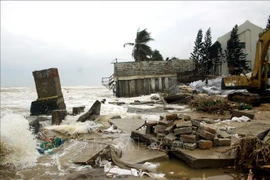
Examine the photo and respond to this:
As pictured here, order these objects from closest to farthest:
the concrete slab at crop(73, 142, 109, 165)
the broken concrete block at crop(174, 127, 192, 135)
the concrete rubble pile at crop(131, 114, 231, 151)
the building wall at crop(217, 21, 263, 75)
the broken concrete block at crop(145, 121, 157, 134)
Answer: the concrete slab at crop(73, 142, 109, 165)
the concrete rubble pile at crop(131, 114, 231, 151)
the broken concrete block at crop(174, 127, 192, 135)
the broken concrete block at crop(145, 121, 157, 134)
the building wall at crop(217, 21, 263, 75)

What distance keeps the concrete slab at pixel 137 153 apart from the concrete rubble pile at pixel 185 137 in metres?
0.22

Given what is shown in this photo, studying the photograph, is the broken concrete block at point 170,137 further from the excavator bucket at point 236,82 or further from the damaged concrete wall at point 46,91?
the excavator bucket at point 236,82

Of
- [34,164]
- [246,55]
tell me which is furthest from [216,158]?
[246,55]

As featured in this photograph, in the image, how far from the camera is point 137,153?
16.6 ft

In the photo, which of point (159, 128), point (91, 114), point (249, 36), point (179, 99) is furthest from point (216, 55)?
point (159, 128)

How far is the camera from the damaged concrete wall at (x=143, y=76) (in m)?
25.3

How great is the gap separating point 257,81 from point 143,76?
13991mm

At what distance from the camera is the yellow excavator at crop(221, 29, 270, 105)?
482 inches

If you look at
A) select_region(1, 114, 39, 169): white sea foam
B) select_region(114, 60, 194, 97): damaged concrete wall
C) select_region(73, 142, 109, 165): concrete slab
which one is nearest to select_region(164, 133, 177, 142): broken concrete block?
select_region(73, 142, 109, 165): concrete slab

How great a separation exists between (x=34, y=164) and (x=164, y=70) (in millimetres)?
23042

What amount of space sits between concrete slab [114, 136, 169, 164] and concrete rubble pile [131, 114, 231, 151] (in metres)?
0.22

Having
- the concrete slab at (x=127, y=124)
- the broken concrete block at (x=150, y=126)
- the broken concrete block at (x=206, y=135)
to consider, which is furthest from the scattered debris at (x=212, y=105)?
the broken concrete block at (x=206, y=135)

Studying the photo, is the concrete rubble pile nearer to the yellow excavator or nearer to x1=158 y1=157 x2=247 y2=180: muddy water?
x1=158 y1=157 x2=247 y2=180: muddy water

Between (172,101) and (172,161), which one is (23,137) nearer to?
(172,161)
